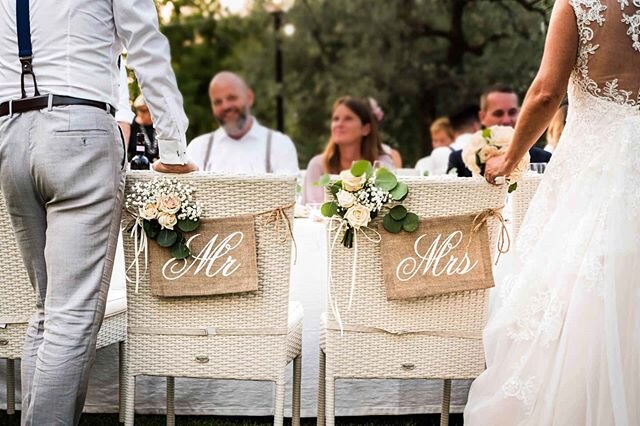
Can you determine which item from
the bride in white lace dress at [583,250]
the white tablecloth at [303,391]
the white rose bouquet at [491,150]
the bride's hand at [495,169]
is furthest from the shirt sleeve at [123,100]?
the bride in white lace dress at [583,250]

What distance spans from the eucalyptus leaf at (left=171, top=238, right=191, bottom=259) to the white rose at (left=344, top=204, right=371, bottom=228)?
20.4 inches

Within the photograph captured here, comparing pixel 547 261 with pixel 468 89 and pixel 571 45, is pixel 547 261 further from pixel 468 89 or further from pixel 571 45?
pixel 468 89

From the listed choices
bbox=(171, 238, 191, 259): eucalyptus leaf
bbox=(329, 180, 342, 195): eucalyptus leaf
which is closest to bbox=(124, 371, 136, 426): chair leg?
bbox=(171, 238, 191, 259): eucalyptus leaf

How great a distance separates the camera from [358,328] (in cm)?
301

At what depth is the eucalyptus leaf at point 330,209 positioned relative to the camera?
2916 millimetres

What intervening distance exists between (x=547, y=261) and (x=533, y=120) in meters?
0.43

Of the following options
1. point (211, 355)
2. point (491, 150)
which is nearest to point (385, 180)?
point (491, 150)

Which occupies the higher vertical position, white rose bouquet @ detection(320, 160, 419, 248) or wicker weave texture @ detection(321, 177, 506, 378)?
white rose bouquet @ detection(320, 160, 419, 248)

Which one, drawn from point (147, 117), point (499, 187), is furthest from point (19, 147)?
point (147, 117)

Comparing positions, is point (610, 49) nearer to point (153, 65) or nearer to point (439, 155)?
point (153, 65)

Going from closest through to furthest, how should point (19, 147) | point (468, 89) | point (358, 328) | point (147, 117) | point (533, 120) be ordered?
point (19, 147) < point (533, 120) < point (358, 328) < point (147, 117) < point (468, 89)

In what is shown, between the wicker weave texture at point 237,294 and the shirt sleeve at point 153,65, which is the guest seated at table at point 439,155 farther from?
the shirt sleeve at point 153,65

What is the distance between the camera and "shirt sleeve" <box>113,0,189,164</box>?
8.53 feet

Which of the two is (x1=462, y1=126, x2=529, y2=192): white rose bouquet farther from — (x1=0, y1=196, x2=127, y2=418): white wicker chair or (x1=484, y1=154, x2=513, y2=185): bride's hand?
(x1=0, y1=196, x2=127, y2=418): white wicker chair
